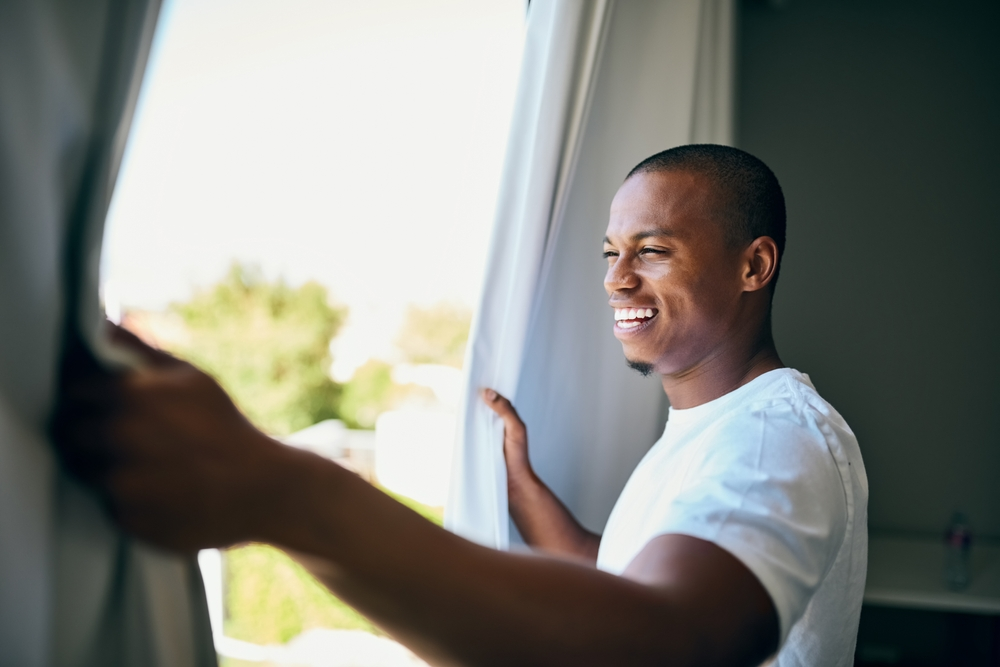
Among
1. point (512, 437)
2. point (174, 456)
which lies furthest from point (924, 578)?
point (174, 456)

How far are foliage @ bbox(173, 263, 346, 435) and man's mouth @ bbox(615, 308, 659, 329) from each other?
10947 mm

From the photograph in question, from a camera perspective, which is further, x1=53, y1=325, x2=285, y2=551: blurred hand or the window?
the window

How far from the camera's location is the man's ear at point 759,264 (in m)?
0.99

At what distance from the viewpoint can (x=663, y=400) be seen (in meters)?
1.49

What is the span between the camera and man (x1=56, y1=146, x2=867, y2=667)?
1.14 feet

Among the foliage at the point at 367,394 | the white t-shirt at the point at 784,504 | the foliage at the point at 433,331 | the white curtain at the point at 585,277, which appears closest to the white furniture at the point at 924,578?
the white curtain at the point at 585,277

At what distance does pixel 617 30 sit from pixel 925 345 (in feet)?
4.47

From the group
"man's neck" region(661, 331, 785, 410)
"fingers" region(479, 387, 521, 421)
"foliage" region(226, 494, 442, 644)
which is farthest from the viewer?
"foliage" region(226, 494, 442, 644)

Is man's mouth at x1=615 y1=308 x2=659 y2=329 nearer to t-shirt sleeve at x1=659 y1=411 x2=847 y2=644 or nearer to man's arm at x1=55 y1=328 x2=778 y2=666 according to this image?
t-shirt sleeve at x1=659 y1=411 x2=847 y2=644

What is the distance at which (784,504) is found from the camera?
57 cm

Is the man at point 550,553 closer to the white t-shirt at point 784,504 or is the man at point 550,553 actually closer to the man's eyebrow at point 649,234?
the white t-shirt at point 784,504

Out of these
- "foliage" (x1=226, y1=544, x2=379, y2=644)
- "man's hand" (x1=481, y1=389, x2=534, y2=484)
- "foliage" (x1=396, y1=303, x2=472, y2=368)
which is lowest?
"foliage" (x1=226, y1=544, x2=379, y2=644)

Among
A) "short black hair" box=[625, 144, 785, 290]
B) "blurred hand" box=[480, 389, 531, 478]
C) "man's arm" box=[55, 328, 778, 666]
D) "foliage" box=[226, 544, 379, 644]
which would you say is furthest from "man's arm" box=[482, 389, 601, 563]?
"foliage" box=[226, 544, 379, 644]

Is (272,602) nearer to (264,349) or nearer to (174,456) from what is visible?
(264,349)
